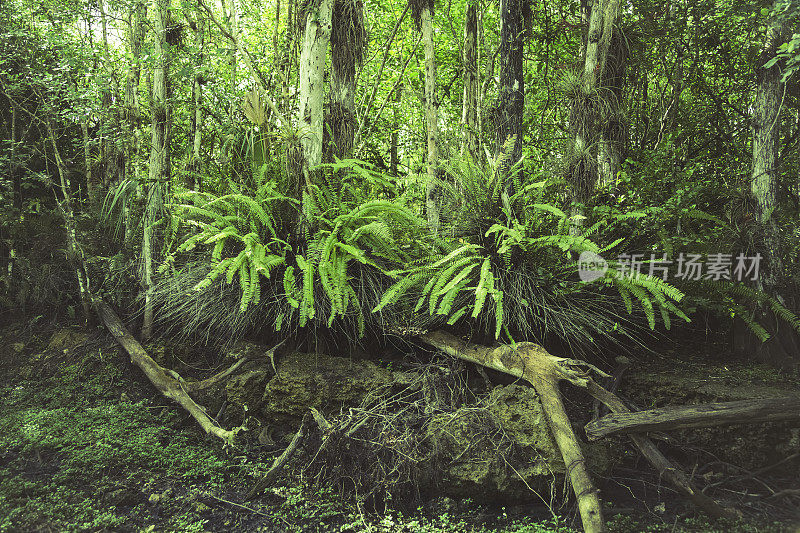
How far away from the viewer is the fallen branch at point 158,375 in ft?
11.0

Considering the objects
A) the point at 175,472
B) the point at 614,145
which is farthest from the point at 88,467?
the point at 614,145

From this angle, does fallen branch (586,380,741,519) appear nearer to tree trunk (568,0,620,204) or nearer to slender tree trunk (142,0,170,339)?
tree trunk (568,0,620,204)

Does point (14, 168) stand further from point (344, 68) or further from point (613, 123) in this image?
Result: point (613, 123)

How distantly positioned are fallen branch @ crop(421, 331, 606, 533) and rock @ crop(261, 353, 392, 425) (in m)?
0.52

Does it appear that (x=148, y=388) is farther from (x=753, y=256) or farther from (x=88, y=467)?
(x=753, y=256)

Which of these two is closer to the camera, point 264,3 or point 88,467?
point 88,467

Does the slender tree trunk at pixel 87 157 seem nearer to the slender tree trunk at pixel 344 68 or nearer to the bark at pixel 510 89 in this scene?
the slender tree trunk at pixel 344 68

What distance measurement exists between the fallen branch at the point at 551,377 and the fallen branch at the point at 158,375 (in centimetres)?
152

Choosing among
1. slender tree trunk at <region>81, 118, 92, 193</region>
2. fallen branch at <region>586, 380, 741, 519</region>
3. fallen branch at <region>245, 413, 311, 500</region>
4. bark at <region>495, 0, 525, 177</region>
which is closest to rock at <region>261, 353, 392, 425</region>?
fallen branch at <region>245, 413, 311, 500</region>

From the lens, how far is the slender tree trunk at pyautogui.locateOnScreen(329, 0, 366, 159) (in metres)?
4.49

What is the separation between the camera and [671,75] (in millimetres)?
6168

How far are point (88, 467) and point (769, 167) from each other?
484 centimetres

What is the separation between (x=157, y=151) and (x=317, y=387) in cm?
266

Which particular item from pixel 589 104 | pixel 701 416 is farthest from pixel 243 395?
pixel 589 104
